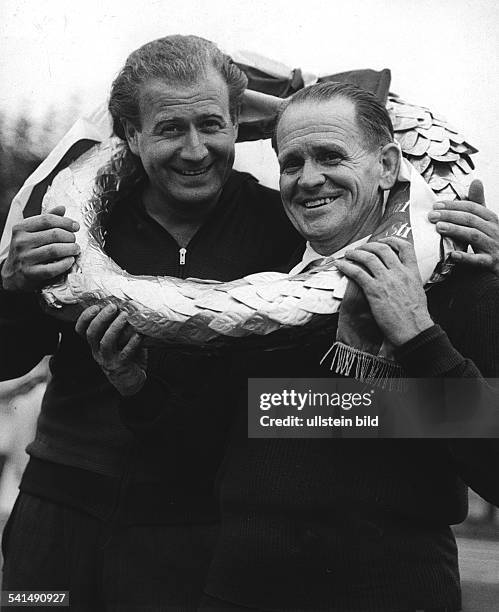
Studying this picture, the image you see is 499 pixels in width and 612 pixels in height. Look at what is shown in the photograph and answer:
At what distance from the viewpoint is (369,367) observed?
0.98m

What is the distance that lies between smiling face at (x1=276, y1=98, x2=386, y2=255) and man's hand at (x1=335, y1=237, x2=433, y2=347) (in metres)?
0.09

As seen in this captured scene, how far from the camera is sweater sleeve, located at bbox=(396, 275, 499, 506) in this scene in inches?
36.4

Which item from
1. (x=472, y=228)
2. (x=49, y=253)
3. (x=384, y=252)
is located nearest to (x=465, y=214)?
(x=472, y=228)

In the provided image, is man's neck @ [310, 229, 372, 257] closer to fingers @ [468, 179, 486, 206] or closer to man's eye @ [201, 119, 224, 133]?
fingers @ [468, 179, 486, 206]

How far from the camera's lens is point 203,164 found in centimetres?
122

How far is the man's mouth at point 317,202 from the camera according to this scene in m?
1.06

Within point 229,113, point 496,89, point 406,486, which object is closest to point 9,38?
point 229,113

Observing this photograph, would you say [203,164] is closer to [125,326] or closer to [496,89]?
[125,326]

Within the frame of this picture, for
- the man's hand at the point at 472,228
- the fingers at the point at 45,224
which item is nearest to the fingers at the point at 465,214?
the man's hand at the point at 472,228

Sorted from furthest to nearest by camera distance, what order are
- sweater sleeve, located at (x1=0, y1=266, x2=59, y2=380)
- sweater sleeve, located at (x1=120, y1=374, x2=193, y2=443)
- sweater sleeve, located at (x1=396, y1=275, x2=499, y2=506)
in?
→ sweater sleeve, located at (x1=0, y1=266, x2=59, y2=380), sweater sleeve, located at (x1=120, y1=374, x2=193, y2=443), sweater sleeve, located at (x1=396, y1=275, x2=499, y2=506)

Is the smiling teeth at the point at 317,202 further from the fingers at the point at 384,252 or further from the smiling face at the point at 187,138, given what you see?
the smiling face at the point at 187,138

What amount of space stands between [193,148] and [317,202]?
8.6 inches

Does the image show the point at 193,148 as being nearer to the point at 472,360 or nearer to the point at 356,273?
the point at 356,273

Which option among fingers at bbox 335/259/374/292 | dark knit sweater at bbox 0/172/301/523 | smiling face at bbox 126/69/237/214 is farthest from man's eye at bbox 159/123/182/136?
fingers at bbox 335/259/374/292
